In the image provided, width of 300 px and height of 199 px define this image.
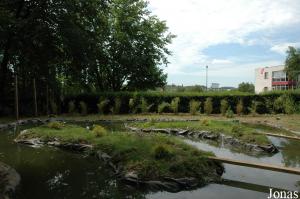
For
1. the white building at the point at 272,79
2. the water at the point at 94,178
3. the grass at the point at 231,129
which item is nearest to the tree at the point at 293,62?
the white building at the point at 272,79

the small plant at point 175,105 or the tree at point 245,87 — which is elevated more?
the tree at point 245,87

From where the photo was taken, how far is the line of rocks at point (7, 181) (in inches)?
230

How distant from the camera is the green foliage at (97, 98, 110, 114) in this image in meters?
20.5

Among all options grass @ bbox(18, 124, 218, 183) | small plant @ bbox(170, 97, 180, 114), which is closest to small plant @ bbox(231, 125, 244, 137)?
grass @ bbox(18, 124, 218, 183)

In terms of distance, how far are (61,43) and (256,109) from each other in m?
11.2

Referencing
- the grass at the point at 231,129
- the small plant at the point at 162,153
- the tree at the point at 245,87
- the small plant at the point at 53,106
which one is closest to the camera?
the small plant at the point at 162,153

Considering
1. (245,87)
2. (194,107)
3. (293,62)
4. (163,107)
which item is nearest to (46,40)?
(163,107)

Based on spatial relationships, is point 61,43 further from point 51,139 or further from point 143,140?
point 143,140

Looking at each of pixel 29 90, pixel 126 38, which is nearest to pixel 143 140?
pixel 29 90

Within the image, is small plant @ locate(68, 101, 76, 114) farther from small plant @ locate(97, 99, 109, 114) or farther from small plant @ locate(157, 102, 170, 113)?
small plant @ locate(157, 102, 170, 113)

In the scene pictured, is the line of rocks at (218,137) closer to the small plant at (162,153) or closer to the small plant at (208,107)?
the small plant at (162,153)

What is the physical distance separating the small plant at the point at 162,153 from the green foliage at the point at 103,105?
1331cm

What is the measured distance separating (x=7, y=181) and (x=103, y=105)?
14373 mm

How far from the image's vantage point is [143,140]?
9.12 metres
